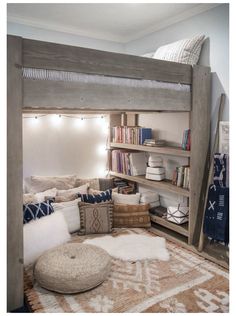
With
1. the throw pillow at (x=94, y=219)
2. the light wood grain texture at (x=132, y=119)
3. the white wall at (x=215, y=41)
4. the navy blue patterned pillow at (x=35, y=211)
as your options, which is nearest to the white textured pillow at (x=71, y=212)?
the throw pillow at (x=94, y=219)

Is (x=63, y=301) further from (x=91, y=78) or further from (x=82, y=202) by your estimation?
(x=91, y=78)

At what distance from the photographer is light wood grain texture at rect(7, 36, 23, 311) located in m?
1.79

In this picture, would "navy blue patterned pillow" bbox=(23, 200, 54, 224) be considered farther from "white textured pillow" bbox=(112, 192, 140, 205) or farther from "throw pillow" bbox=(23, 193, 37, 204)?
"white textured pillow" bbox=(112, 192, 140, 205)

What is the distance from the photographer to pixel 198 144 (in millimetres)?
2920

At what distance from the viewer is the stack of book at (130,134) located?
11.7 feet

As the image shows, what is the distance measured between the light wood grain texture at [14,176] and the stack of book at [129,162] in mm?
2050

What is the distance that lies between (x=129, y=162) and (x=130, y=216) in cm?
79

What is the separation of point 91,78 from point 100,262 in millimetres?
1419

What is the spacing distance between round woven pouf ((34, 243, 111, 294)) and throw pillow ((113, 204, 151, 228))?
930 millimetres

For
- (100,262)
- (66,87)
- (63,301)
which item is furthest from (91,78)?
(63,301)

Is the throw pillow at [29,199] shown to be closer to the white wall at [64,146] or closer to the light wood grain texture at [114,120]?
the white wall at [64,146]

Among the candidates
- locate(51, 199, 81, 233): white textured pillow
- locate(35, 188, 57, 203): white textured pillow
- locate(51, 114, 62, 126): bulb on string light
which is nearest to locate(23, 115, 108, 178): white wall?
locate(51, 114, 62, 126): bulb on string light

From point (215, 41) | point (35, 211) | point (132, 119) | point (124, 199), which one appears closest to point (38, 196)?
point (35, 211)

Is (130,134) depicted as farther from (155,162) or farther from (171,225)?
(171,225)
